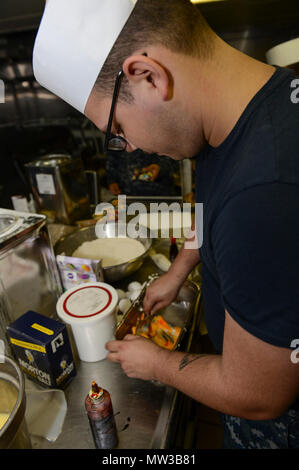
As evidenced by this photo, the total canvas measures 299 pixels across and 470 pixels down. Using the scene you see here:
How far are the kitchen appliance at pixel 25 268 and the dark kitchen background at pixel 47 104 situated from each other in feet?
3.27

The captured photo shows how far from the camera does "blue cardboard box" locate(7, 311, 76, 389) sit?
27.5 inches

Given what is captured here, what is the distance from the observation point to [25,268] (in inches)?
35.0

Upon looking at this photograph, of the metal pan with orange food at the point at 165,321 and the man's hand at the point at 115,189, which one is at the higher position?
the man's hand at the point at 115,189

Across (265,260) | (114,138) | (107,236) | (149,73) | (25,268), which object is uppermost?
(149,73)

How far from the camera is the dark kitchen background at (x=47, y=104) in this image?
1.69 m

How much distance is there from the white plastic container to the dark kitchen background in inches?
46.8

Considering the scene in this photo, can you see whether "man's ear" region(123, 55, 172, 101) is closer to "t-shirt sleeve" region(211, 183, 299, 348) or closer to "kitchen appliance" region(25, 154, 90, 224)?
"t-shirt sleeve" region(211, 183, 299, 348)

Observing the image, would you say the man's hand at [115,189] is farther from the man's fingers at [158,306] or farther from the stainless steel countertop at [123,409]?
the stainless steel countertop at [123,409]

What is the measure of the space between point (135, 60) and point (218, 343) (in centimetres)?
67

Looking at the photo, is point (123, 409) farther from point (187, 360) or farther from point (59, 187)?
point (59, 187)

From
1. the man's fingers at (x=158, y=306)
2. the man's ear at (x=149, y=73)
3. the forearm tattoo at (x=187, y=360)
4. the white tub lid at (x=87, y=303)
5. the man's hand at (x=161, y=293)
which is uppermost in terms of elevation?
the man's ear at (x=149, y=73)

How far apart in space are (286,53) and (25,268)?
1527 millimetres

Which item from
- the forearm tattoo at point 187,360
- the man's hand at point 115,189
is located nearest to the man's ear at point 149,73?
the forearm tattoo at point 187,360

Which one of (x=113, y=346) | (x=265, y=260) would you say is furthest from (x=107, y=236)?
(x=265, y=260)
